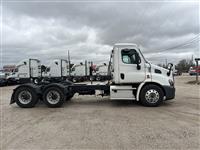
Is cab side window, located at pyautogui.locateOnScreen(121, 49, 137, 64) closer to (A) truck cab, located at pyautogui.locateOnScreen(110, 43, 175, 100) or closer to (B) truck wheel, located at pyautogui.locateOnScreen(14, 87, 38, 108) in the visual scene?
(A) truck cab, located at pyautogui.locateOnScreen(110, 43, 175, 100)

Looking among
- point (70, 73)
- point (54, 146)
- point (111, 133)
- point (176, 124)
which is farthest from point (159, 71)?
point (70, 73)

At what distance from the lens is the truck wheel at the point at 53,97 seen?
7344mm

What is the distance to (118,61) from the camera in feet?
24.1

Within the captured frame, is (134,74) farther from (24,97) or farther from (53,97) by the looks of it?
(24,97)

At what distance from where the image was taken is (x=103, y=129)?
4594 millimetres

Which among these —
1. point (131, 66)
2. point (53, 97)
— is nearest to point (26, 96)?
point (53, 97)

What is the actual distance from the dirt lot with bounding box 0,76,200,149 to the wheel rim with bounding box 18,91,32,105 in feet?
3.34

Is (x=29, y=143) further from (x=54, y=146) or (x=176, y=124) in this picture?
(x=176, y=124)

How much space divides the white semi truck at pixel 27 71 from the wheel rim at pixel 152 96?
1920cm

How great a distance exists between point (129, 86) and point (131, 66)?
0.84 meters

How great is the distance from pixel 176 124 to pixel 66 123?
3.13 metres

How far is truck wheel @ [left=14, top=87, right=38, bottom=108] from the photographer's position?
7496 mm

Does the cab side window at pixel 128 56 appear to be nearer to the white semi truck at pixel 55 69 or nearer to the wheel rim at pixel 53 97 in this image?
the wheel rim at pixel 53 97

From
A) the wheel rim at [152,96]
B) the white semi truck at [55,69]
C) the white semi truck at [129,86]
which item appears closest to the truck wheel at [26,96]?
the white semi truck at [129,86]
